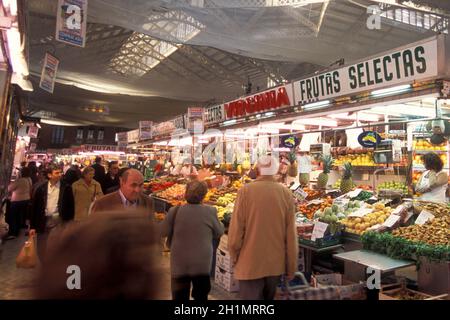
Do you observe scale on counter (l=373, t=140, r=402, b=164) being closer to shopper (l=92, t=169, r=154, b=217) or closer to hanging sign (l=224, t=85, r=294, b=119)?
hanging sign (l=224, t=85, r=294, b=119)

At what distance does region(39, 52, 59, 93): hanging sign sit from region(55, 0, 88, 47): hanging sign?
5.72 feet

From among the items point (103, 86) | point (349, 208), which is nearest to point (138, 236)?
point (349, 208)

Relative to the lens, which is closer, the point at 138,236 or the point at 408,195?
the point at 138,236

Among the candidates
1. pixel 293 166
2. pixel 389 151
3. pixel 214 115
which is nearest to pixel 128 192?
pixel 293 166

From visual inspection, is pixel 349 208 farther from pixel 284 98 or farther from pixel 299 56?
pixel 299 56

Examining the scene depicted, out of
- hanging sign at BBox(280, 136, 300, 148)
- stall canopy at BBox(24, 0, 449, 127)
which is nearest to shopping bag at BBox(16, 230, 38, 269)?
stall canopy at BBox(24, 0, 449, 127)

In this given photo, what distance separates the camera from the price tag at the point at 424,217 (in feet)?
15.0

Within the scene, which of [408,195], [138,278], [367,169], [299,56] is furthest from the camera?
[367,169]

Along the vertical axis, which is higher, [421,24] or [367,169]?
[421,24]

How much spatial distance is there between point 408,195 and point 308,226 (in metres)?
2.16

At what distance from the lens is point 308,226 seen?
5.05 m

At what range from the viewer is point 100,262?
137cm

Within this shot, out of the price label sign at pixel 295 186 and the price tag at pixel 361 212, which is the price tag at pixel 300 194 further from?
the price tag at pixel 361 212

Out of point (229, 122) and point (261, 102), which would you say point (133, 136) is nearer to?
point (229, 122)
